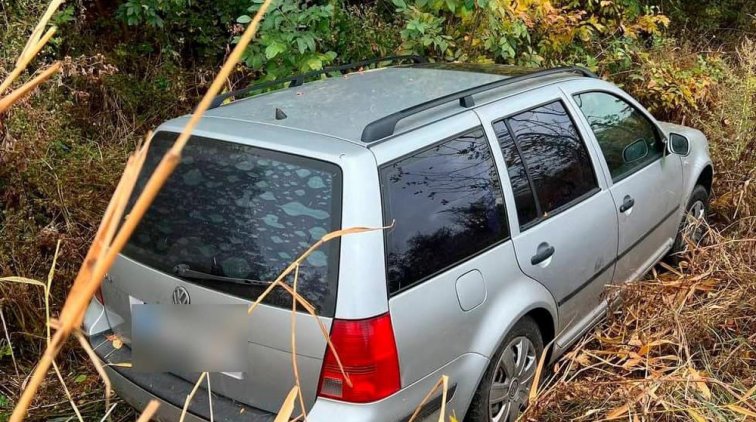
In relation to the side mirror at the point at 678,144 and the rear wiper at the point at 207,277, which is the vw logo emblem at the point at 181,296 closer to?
the rear wiper at the point at 207,277

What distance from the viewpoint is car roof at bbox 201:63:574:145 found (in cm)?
243

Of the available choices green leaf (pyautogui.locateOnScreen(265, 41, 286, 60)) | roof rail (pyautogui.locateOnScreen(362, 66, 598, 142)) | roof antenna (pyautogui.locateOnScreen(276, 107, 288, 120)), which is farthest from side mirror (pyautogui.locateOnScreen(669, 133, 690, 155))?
roof antenna (pyautogui.locateOnScreen(276, 107, 288, 120))

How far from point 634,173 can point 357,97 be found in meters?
1.69

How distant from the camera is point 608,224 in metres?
3.23

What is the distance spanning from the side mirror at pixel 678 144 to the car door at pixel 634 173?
2.0 inches

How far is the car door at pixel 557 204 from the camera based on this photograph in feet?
8.99

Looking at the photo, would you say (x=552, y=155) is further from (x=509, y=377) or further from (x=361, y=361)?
(x=361, y=361)

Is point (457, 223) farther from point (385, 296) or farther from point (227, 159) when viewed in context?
point (227, 159)

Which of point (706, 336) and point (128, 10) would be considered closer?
point (706, 336)

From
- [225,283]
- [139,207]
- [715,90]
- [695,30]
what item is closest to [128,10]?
[225,283]

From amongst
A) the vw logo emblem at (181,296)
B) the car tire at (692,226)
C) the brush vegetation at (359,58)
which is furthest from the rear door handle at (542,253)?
the car tire at (692,226)

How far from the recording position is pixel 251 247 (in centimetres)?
219

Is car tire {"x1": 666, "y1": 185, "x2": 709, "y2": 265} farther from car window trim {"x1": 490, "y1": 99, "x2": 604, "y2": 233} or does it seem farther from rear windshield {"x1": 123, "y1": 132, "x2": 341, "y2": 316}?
rear windshield {"x1": 123, "y1": 132, "x2": 341, "y2": 316}

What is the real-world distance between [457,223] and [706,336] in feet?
5.35
